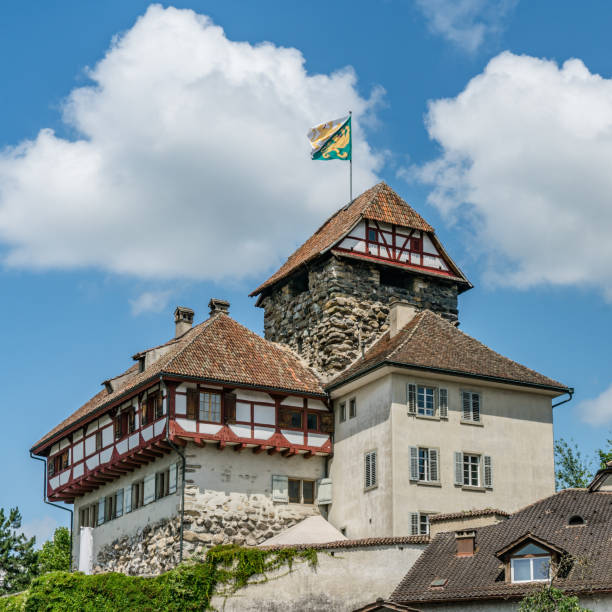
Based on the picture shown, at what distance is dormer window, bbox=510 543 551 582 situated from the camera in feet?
105

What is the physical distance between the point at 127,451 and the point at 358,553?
39.1 ft

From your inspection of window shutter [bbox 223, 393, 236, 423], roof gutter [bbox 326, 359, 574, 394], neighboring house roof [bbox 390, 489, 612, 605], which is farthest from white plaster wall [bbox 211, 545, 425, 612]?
roof gutter [bbox 326, 359, 574, 394]

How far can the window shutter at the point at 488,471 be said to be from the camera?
141 ft

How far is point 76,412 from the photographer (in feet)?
175

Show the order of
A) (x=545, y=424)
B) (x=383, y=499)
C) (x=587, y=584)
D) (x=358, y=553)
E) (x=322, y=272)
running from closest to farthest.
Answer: (x=587, y=584) < (x=358, y=553) < (x=383, y=499) < (x=545, y=424) < (x=322, y=272)

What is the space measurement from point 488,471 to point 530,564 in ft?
36.3

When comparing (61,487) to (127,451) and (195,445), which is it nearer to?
(127,451)

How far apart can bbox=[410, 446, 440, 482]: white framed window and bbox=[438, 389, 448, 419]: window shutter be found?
1359 mm

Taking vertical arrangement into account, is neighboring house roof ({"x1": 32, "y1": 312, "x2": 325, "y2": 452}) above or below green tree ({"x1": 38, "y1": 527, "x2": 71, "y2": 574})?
above

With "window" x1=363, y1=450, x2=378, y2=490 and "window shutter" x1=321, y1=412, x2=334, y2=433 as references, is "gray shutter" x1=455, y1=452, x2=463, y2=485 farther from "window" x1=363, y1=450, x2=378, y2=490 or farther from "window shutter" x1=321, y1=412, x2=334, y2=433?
"window shutter" x1=321, y1=412, x2=334, y2=433

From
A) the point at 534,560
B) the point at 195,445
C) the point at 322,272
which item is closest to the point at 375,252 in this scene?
the point at 322,272

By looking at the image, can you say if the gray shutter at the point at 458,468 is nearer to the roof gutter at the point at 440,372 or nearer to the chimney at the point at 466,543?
the roof gutter at the point at 440,372

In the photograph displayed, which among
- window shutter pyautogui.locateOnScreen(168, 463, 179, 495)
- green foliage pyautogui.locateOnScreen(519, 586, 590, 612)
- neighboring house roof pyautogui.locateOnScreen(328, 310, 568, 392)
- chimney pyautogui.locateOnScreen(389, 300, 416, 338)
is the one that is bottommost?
green foliage pyautogui.locateOnScreen(519, 586, 590, 612)

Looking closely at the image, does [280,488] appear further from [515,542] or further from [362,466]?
[515,542]
